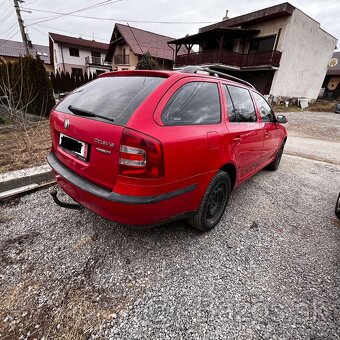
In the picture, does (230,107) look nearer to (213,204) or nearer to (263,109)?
(213,204)

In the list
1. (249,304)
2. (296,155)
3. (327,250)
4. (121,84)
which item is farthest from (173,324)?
(296,155)

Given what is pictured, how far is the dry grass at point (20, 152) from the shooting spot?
146 inches

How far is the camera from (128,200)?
158cm

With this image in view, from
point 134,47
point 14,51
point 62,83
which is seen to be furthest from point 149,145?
point 14,51

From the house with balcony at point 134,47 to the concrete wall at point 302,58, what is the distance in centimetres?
1281

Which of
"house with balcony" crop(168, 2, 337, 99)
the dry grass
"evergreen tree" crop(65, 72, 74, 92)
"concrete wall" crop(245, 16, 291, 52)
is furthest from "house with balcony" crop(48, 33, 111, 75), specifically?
the dry grass

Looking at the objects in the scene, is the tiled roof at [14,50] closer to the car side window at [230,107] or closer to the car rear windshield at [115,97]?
the car rear windshield at [115,97]

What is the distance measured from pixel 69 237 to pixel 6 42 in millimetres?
52527

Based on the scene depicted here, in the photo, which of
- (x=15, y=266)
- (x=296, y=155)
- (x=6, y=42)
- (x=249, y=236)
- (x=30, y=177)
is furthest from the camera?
(x=6, y=42)

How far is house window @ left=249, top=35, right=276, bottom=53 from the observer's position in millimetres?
17672

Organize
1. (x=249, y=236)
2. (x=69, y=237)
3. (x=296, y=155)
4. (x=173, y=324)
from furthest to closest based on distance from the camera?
(x=296, y=155), (x=249, y=236), (x=69, y=237), (x=173, y=324)

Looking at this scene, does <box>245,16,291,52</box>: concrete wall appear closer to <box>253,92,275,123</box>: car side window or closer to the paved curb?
<box>253,92,275,123</box>: car side window

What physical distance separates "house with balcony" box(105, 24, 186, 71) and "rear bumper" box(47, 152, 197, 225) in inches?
1007

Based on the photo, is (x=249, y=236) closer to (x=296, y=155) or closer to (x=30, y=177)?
(x=30, y=177)
